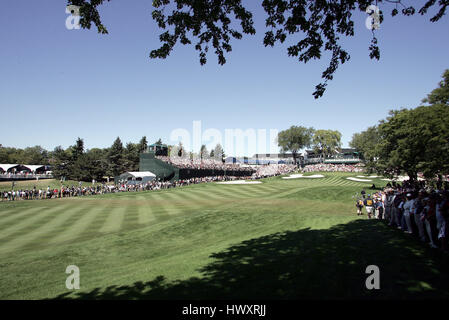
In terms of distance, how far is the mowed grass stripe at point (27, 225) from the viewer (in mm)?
15330

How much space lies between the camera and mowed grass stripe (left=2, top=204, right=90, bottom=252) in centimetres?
1366

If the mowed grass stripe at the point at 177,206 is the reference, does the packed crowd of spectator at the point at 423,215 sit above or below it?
above

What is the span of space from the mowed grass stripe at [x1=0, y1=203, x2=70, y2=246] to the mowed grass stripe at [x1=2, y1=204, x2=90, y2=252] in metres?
0.30

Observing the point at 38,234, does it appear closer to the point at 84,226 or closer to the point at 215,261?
the point at 84,226

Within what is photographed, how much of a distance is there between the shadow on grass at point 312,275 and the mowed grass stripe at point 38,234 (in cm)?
847

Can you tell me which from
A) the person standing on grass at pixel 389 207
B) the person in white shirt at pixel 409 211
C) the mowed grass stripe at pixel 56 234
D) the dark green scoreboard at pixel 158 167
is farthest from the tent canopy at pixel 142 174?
the person in white shirt at pixel 409 211

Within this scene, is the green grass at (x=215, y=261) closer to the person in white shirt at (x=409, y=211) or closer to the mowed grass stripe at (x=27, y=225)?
the mowed grass stripe at (x=27, y=225)

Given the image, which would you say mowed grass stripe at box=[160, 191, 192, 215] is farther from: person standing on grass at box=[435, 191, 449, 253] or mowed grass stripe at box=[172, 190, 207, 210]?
person standing on grass at box=[435, 191, 449, 253]

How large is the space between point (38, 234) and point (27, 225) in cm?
357

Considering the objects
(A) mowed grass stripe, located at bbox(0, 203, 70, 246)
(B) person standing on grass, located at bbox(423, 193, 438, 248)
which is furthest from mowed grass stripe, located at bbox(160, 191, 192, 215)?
(B) person standing on grass, located at bbox(423, 193, 438, 248)

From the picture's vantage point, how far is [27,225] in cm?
1822

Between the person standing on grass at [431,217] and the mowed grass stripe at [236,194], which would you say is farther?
the mowed grass stripe at [236,194]

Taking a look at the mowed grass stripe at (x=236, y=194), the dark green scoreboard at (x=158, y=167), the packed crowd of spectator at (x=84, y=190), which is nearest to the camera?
the mowed grass stripe at (x=236, y=194)

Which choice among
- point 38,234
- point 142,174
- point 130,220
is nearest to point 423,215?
point 130,220
